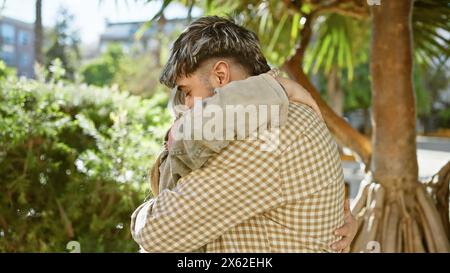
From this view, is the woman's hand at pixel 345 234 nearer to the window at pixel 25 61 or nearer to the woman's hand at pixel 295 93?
the woman's hand at pixel 295 93

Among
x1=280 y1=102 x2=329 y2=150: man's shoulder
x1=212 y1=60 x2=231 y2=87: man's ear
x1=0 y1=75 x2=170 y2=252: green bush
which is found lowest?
x1=0 y1=75 x2=170 y2=252: green bush

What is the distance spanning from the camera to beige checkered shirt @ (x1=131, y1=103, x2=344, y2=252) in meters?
1.28

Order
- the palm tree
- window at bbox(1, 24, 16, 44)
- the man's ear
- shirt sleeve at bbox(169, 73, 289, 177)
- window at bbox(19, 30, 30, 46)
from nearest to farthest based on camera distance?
shirt sleeve at bbox(169, 73, 289, 177)
the man's ear
the palm tree
window at bbox(19, 30, 30, 46)
window at bbox(1, 24, 16, 44)

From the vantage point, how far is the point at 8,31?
3544 centimetres

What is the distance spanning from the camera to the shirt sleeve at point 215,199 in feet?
4.19

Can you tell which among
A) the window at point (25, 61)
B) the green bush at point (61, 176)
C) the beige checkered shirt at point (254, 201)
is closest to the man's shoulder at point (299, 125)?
the beige checkered shirt at point (254, 201)

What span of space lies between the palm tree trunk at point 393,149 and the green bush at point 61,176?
4.30 ft

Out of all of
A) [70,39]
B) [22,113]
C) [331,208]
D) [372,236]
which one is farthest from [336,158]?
[70,39]

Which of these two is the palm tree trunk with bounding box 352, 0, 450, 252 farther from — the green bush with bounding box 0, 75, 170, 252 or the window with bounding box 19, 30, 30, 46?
the window with bounding box 19, 30, 30, 46

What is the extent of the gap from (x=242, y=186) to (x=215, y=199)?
63 millimetres

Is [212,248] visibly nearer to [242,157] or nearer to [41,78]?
[242,157]

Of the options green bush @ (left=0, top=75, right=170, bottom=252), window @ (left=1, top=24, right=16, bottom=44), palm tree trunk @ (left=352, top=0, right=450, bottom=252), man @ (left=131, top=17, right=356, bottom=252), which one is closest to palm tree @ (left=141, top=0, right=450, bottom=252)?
palm tree trunk @ (left=352, top=0, right=450, bottom=252)

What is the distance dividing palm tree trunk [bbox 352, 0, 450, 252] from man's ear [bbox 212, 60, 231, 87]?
188 centimetres
